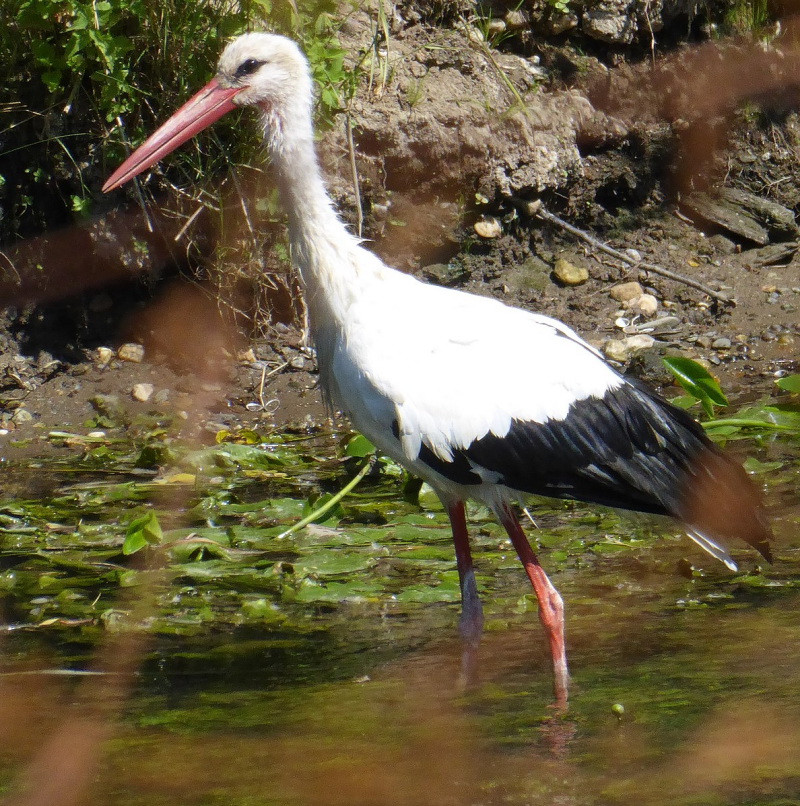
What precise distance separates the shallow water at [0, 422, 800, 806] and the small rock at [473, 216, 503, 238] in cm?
202

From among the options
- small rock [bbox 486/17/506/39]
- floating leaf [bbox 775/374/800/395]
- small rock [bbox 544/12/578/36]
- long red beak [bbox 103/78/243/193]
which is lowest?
floating leaf [bbox 775/374/800/395]

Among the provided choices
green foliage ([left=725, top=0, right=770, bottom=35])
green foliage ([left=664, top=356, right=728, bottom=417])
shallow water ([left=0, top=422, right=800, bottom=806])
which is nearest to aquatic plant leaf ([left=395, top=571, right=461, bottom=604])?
shallow water ([left=0, top=422, right=800, bottom=806])

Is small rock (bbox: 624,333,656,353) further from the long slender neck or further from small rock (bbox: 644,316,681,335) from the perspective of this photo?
the long slender neck

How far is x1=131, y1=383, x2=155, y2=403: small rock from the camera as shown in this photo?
6215 millimetres

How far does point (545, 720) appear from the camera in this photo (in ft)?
10.9

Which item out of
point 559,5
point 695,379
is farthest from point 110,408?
point 559,5

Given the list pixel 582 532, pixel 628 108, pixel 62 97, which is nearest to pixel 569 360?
pixel 582 532

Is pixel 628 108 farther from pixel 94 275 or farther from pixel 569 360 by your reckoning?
pixel 569 360

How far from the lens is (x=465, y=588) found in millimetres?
4039

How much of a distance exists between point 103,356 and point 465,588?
310 centimetres

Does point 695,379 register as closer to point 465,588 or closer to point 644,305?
point 465,588

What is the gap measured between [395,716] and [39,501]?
240cm

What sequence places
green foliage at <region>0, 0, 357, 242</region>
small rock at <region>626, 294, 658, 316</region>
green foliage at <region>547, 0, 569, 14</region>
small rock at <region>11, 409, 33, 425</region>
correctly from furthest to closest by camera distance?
green foliage at <region>547, 0, 569, 14</region> → small rock at <region>626, 294, 658, 316</region> → small rock at <region>11, 409, 33, 425</region> → green foliage at <region>0, 0, 357, 242</region>

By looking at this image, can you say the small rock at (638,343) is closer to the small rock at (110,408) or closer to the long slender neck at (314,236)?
the small rock at (110,408)
